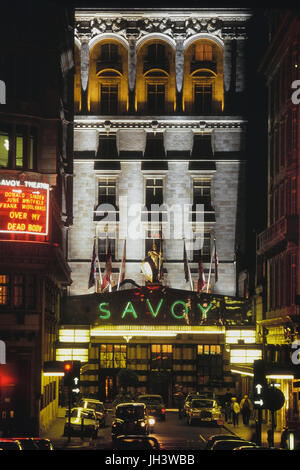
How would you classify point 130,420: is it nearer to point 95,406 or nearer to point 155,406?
point 95,406

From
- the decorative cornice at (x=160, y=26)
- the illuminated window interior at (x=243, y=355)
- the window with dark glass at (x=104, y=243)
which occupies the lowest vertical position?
the illuminated window interior at (x=243, y=355)

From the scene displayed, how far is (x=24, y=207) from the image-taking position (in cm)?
4659

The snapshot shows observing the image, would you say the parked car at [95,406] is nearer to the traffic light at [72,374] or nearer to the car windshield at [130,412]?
the car windshield at [130,412]

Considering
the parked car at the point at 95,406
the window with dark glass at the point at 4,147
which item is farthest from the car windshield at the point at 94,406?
the window with dark glass at the point at 4,147

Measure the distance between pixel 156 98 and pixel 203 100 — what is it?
13.5 ft

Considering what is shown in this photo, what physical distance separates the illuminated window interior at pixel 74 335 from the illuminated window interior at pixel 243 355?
32.6ft

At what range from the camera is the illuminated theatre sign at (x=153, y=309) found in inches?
2591

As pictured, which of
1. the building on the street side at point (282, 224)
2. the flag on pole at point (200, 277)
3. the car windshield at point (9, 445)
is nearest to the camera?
the car windshield at point (9, 445)

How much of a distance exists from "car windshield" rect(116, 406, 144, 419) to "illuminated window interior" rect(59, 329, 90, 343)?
864 inches

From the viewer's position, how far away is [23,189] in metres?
46.5

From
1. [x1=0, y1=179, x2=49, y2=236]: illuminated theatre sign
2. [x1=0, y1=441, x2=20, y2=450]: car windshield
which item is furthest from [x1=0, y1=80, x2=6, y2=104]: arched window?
[x1=0, y1=441, x2=20, y2=450]: car windshield

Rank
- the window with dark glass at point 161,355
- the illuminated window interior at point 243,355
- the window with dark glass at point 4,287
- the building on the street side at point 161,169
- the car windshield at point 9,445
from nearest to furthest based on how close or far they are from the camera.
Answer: the car windshield at point 9,445 < the window with dark glass at point 4,287 < the illuminated window interior at point 243,355 < the building on the street side at point 161,169 < the window with dark glass at point 161,355

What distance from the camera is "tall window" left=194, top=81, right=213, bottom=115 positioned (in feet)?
270

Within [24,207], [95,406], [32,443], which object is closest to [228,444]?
[32,443]
